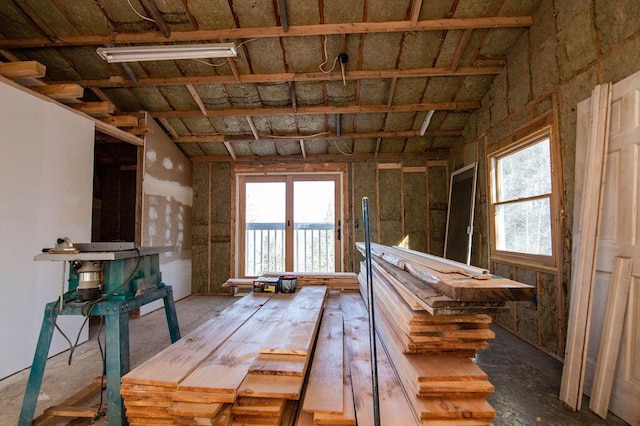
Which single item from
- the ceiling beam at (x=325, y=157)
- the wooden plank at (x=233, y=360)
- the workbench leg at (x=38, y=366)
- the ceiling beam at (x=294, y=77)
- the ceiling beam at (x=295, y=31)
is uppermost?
the ceiling beam at (x=295, y=31)

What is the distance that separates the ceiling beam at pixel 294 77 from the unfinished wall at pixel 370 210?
2053 mm

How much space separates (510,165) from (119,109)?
19.2ft

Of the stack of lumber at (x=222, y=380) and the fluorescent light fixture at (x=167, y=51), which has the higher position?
the fluorescent light fixture at (x=167, y=51)

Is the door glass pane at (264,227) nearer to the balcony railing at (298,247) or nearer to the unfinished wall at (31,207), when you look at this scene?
the balcony railing at (298,247)

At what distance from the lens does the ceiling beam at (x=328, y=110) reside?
4469 mm

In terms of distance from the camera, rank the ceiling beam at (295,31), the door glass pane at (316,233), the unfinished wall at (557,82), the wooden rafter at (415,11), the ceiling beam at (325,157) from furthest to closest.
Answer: the door glass pane at (316,233)
the ceiling beam at (325,157)
the ceiling beam at (295,31)
the wooden rafter at (415,11)
the unfinished wall at (557,82)

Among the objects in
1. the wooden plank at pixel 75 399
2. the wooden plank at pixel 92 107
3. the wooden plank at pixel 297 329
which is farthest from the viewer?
the wooden plank at pixel 92 107

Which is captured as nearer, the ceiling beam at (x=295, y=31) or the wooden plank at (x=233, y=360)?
the wooden plank at (x=233, y=360)

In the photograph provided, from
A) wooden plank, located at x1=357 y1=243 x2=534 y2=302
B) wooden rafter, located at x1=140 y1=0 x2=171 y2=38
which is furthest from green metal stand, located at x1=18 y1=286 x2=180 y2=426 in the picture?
wooden rafter, located at x1=140 y1=0 x2=171 y2=38

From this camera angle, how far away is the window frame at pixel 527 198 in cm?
290

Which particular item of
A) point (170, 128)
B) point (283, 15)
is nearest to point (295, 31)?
point (283, 15)

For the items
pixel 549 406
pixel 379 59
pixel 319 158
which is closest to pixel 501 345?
pixel 549 406

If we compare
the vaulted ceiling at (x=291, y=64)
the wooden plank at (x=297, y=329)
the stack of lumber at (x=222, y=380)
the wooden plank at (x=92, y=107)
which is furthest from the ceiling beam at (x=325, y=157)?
the stack of lumber at (x=222, y=380)

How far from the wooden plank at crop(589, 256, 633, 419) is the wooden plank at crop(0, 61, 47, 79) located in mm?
5059
